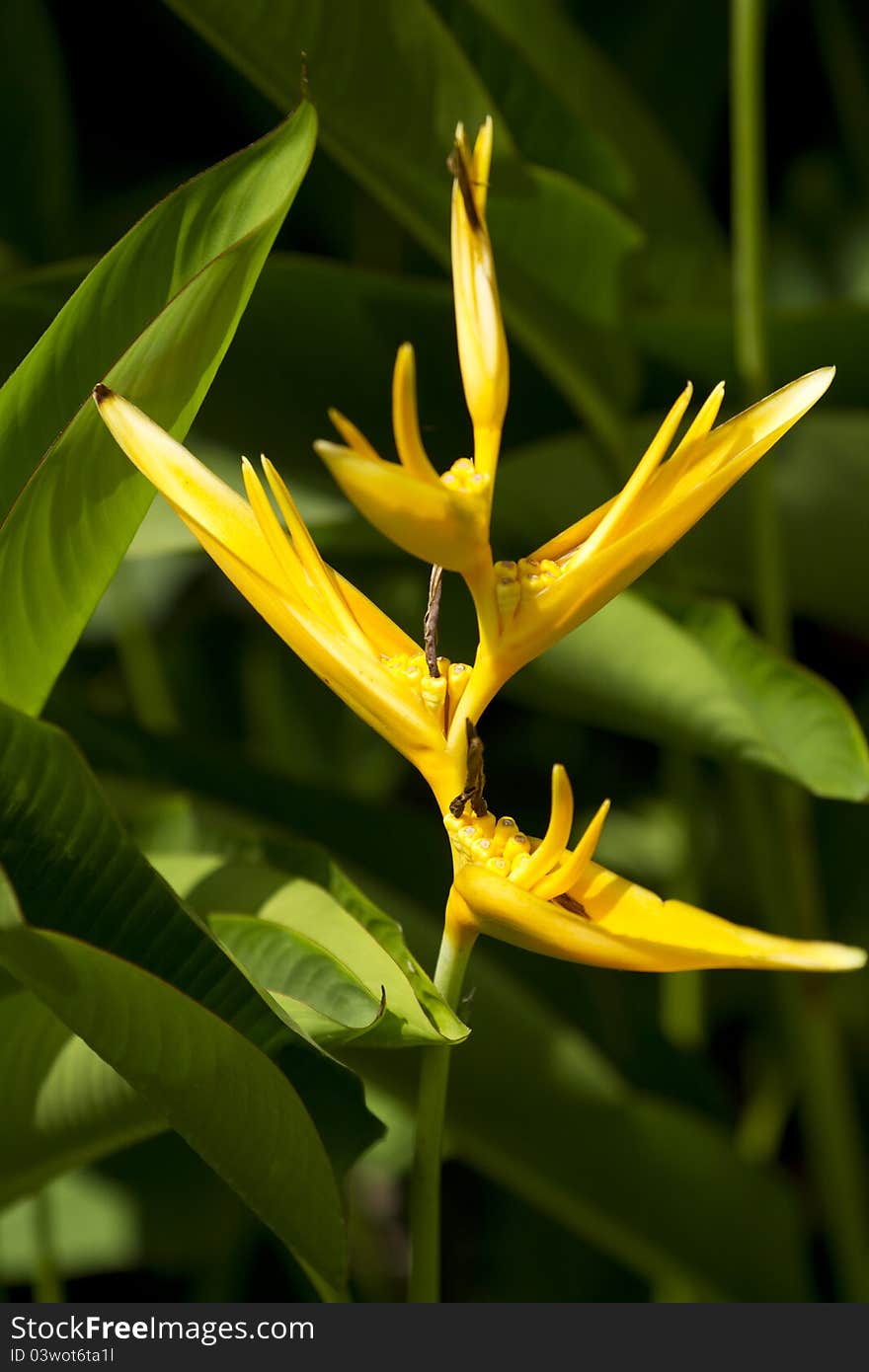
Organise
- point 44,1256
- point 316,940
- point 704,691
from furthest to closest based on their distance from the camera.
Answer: point 44,1256 → point 704,691 → point 316,940

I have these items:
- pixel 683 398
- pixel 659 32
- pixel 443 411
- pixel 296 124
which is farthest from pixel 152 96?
pixel 683 398

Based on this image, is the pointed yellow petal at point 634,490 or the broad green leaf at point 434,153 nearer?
the pointed yellow petal at point 634,490

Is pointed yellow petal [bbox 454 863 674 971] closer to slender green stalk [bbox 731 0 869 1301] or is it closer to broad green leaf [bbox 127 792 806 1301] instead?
broad green leaf [bbox 127 792 806 1301]

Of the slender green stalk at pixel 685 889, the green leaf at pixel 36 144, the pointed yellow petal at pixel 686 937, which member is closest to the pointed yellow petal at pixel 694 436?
the pointed yellow petal at pixel 686 937

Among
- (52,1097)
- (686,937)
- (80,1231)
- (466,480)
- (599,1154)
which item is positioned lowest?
(80,1231)

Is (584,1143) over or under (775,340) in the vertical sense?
under

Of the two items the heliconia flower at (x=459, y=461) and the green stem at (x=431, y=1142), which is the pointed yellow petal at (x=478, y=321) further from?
the green stem at (x=431, y=1142)

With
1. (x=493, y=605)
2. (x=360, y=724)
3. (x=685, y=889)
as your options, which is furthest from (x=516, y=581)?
(x=360, y=724)

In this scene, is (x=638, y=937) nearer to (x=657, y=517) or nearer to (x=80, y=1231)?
(x=657, y=517)
